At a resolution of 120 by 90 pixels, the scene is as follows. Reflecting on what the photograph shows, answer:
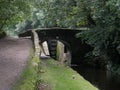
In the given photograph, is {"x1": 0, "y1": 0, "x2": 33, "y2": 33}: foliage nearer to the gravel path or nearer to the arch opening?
the gravel path

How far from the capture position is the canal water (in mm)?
23447

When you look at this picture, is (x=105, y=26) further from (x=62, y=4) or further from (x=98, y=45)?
(x=62, y=4)

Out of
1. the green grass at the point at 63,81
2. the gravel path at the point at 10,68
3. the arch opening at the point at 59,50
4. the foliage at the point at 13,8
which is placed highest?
the foliage at the point at 13,8

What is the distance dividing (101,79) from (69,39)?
365 inches

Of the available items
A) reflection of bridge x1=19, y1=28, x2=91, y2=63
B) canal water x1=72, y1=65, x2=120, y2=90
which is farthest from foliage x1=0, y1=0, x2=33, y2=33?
canal water x1=72, y1=65, x2=120, y2=90

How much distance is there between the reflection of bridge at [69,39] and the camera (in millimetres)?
32844

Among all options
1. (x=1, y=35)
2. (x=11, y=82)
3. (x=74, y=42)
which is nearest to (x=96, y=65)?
(x=74, y=42)

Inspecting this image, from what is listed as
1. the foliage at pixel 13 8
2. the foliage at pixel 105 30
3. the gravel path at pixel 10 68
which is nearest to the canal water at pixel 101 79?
the foliage at pixel 105 30

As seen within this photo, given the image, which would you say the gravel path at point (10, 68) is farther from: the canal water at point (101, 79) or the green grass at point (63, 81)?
the canal water at point (101, 79)

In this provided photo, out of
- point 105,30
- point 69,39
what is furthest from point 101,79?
point 69,39

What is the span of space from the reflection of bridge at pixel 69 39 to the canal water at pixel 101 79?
12.5 ft

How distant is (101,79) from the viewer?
87.9 ft

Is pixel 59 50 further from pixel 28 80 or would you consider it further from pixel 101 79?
pixel 28 80

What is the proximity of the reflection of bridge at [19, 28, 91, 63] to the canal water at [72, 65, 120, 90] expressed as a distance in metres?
3.82
